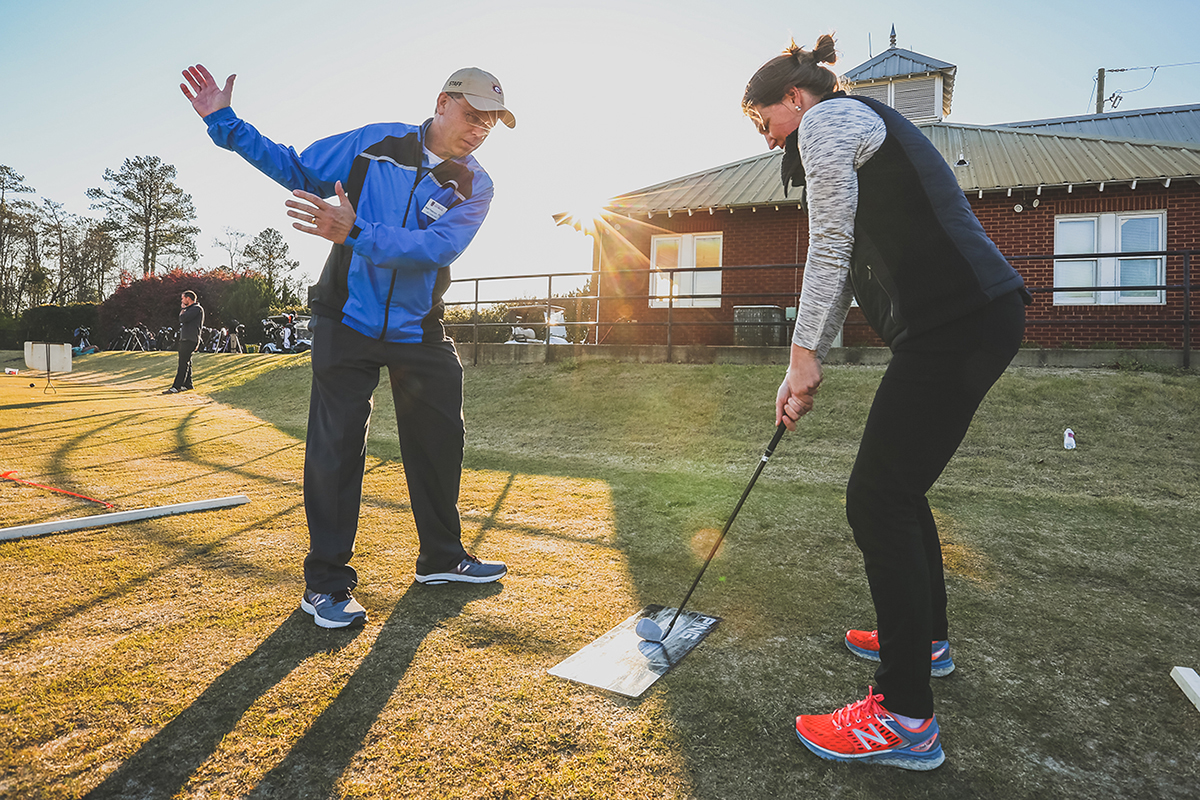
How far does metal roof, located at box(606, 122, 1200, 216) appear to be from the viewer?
1148 cm

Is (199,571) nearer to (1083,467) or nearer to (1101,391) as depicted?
(1083,467)

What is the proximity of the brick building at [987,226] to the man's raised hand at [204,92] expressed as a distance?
293 inches

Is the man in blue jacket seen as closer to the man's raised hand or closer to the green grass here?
the man's raised hand

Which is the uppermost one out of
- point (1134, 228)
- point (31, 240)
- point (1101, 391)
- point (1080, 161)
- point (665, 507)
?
point (31, 240)

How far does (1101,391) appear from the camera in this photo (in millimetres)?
7035

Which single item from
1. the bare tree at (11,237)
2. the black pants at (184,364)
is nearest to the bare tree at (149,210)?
the bare tree at (11,237)

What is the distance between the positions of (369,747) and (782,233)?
13126 mm

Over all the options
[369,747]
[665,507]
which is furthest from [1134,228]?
[369,747]

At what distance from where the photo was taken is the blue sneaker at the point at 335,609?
89.0 inches

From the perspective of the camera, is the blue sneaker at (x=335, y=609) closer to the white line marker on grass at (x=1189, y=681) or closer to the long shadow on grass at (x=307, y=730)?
the long shadow on grass at (x=307, y=730)

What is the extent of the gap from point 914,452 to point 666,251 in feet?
44.2

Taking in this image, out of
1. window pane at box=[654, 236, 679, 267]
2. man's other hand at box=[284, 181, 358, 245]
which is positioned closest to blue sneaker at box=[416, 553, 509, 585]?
man's other hand at box=[284, 181, 358, 245]

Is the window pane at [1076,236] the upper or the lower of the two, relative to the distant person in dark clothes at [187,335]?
upper

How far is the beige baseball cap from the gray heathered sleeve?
A: 1289mm
